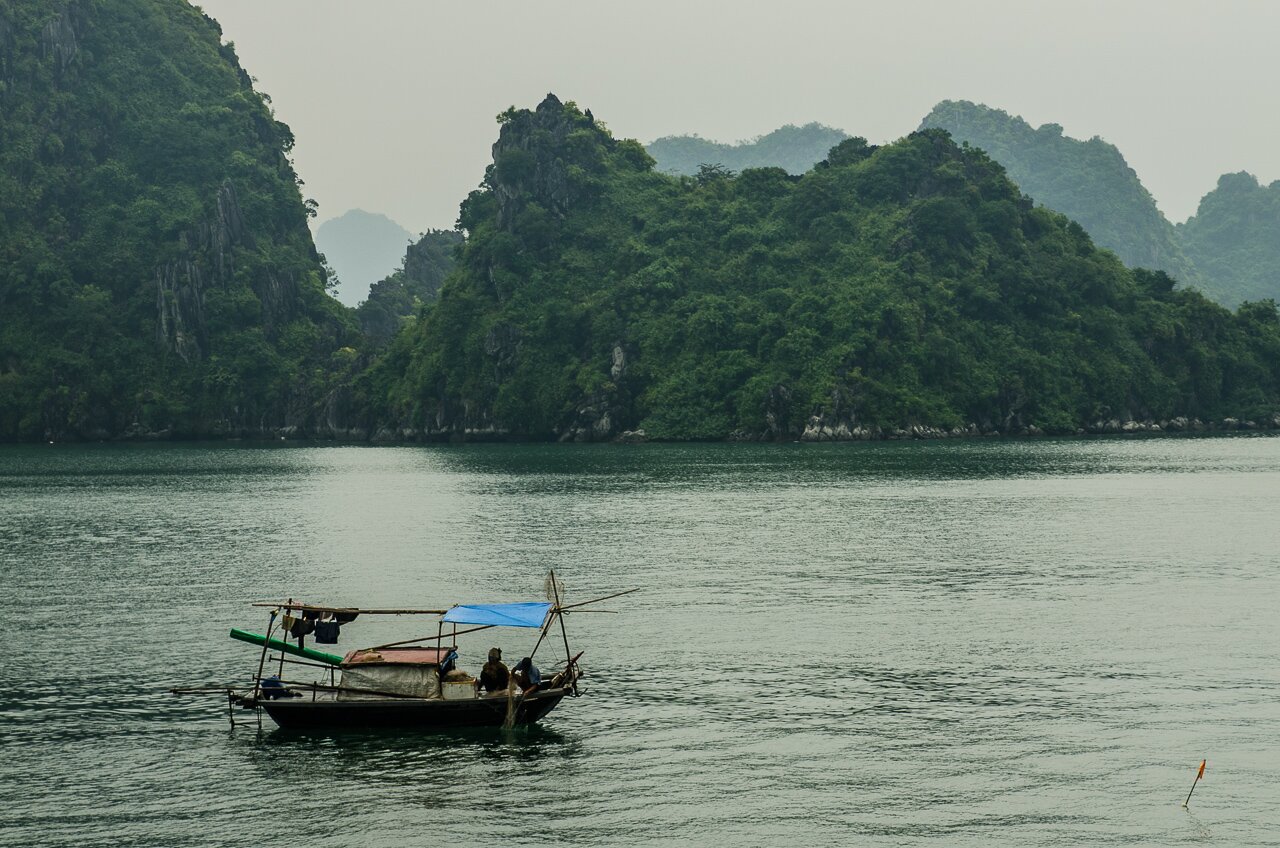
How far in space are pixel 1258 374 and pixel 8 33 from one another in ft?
620

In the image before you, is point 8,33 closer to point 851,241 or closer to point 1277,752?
point 851,241

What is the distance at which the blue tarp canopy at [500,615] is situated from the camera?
3219 cm

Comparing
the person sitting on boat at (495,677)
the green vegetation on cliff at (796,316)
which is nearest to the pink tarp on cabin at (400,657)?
the person sitting on boat at (495,677)

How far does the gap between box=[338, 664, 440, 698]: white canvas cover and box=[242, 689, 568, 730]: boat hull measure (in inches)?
10.1

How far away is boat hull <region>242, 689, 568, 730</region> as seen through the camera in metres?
31.1

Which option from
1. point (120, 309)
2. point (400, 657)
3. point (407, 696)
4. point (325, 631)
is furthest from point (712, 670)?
point (120, 309)

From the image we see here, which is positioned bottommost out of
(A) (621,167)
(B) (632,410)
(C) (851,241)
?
(B) (632,410)

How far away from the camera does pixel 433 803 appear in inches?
1030

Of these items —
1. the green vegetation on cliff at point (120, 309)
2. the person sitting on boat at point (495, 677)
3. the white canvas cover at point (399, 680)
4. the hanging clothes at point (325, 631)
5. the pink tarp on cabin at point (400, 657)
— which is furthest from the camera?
the green vegetation on cliff at point (120, 309)

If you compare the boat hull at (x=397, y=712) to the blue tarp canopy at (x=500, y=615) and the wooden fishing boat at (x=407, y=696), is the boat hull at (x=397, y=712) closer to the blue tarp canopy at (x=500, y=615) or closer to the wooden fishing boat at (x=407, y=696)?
the wooden fishing boat at (x=407, y=696)

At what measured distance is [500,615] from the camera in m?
32.7

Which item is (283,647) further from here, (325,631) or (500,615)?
(500,615)

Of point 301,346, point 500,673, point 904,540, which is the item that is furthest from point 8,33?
point 500,673

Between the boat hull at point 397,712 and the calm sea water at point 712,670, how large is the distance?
1.54 ft
